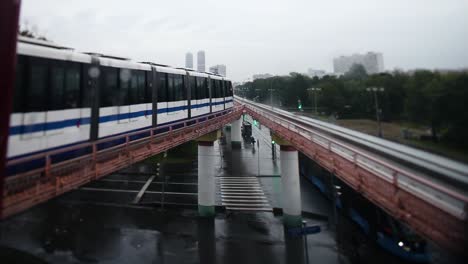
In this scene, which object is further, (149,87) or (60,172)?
(149,87)

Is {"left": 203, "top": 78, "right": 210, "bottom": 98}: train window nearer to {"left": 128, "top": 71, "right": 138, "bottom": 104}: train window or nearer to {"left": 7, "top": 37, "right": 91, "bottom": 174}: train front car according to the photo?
{"left": 128, "top": 71, "right": 138, "bottom": 104}: train window

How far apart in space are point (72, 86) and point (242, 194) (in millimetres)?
18006

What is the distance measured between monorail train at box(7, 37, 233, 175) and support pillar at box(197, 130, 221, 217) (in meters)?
4.85

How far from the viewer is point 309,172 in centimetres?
2511

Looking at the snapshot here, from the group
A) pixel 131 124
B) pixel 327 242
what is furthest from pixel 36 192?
pixel 327 242

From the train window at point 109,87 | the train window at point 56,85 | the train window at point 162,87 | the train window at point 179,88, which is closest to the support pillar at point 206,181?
the train window at point 179,88

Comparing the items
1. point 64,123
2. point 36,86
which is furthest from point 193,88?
point 36,86

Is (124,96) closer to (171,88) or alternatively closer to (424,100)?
(171,88)

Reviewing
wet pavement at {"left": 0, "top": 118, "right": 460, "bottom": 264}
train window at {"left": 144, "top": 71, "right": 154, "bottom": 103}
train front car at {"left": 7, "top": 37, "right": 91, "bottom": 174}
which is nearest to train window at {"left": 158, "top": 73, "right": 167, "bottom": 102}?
train window at {"left": 144, "top": 71, "right": 154, "bottom": 103}

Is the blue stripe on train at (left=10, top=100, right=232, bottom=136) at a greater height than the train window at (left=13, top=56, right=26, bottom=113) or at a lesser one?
lesser

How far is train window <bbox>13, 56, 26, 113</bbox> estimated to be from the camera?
6.74 m

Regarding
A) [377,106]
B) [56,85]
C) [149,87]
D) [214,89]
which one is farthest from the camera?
[214,89]

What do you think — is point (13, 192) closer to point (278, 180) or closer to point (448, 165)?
point (448, 165)

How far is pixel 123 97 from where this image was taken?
1115 centimetres
